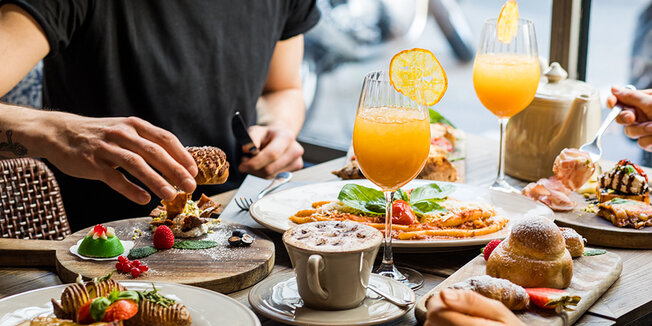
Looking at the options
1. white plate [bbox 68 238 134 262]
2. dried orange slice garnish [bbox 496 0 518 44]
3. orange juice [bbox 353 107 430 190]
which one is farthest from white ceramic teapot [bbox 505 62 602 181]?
white plate [bbox 68 238 134 262]

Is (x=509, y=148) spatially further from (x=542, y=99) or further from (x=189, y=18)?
(x=189, y=18)

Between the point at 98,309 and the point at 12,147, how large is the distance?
0.73 m

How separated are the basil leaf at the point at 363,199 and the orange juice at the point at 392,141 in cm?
17

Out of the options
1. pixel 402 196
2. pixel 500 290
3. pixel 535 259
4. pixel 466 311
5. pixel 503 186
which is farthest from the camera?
pixel 503 186

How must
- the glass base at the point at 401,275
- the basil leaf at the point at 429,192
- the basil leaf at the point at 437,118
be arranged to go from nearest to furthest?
the glass base at the point at 401,275, the basil leaf at the point at 429,192, the basil leaf at the point at 437,118

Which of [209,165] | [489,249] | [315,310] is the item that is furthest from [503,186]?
[315,310]

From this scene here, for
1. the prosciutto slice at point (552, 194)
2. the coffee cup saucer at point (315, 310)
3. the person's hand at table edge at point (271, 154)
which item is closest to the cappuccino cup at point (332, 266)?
the coffee cup saucer at point (315, 310)

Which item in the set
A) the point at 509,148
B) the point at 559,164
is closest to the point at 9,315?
the point at 559,164

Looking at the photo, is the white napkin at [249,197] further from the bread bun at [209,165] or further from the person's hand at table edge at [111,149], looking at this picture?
the person's hand at table edge at [111,149]

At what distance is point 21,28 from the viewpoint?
1769mm

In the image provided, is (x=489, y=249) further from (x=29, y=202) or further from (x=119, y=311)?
(x=29, y=202)

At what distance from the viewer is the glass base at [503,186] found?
1794mm

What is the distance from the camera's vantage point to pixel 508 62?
1.77m

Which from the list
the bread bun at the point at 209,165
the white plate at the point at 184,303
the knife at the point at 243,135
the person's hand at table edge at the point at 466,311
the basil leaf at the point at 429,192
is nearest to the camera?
the person's hand at table edge at the point at 466,311
